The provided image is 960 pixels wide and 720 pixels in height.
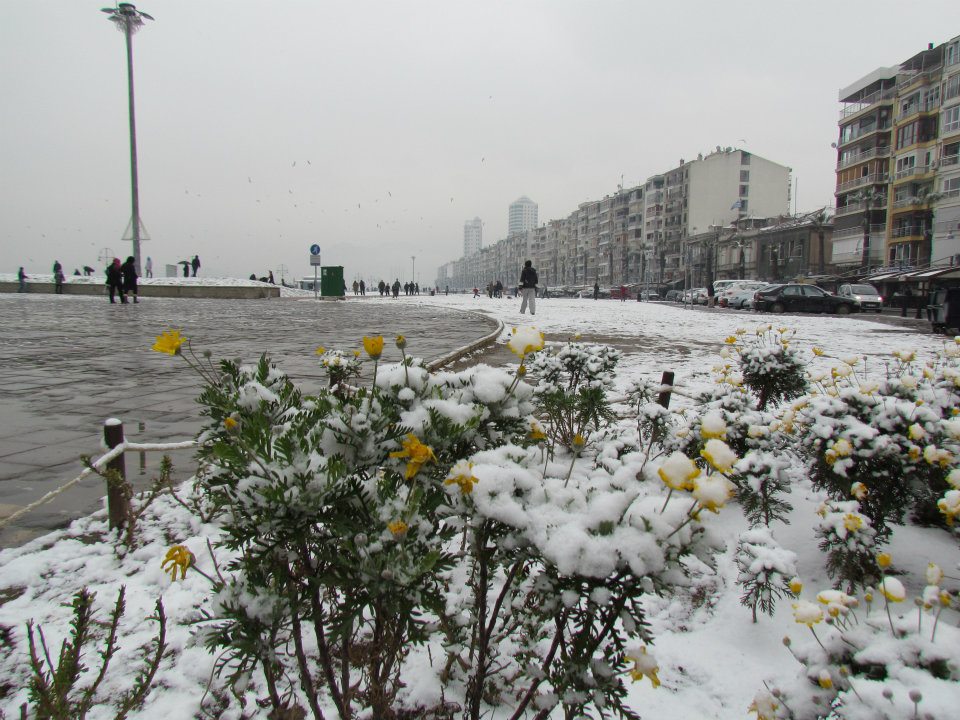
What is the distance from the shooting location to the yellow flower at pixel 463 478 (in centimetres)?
130

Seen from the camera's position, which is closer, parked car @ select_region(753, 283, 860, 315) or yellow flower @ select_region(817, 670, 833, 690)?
yellow flower @ select_region(817, 670, 833, 690)

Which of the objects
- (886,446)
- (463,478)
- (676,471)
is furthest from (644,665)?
(886,446)

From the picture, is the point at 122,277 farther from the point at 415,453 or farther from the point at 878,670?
the point at 878,670

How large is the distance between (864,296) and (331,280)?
28.8 meters

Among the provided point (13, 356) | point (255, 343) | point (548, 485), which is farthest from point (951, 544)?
point (13, 356)

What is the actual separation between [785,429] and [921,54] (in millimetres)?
66557

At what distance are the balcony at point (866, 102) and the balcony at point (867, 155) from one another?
4169 millimetres

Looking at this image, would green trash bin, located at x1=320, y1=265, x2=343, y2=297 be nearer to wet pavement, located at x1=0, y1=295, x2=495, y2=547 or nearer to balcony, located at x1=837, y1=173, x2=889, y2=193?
wet pavement, located at x1=0, y1=295, x2=495, y2=547

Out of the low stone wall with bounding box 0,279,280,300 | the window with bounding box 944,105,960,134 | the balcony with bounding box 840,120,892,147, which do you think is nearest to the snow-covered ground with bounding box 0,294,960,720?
the low stone wall with bounding box 0,279,280,300

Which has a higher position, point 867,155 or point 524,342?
point 867,155

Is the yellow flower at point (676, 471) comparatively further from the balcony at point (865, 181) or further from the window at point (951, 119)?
the balcony at point (865, 181)

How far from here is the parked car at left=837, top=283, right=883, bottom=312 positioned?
28047 mm

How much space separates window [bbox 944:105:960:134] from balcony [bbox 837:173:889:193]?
8195 mm

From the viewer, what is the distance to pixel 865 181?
55.8 m
